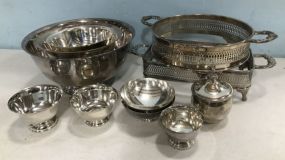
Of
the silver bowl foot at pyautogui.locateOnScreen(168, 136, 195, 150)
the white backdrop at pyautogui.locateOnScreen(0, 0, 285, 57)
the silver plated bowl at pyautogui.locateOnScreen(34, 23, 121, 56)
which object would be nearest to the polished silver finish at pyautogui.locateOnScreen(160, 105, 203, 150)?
the silver bowl foot at pyautogui.locateOnScreen(168, 136, 195, 150)

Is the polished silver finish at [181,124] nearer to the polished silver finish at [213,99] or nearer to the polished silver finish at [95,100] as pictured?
the polished silver finish at [213,99]

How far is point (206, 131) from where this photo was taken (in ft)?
2.21

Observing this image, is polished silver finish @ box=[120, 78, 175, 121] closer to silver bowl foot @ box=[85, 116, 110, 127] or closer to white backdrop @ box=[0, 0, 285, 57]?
silver bowl foot @ box=[85, 116, 110, 127]

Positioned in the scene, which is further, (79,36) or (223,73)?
(79,36)

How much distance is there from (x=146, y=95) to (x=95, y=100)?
144mm

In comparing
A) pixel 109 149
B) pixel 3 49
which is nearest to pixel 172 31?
pixel 109 149

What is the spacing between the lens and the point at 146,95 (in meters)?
0.77

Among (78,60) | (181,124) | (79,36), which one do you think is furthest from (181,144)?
(79,36)

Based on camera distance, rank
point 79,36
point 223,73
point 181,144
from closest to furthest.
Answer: point 181,144 < point 223,73 < point 79,36

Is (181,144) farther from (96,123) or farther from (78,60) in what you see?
(78,60)

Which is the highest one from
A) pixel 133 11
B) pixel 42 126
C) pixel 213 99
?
pixel 133 11

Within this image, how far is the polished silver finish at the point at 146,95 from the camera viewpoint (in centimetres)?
69

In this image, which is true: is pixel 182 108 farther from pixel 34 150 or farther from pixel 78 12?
pixel 78 12

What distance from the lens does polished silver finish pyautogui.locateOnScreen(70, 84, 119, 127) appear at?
0.70m
